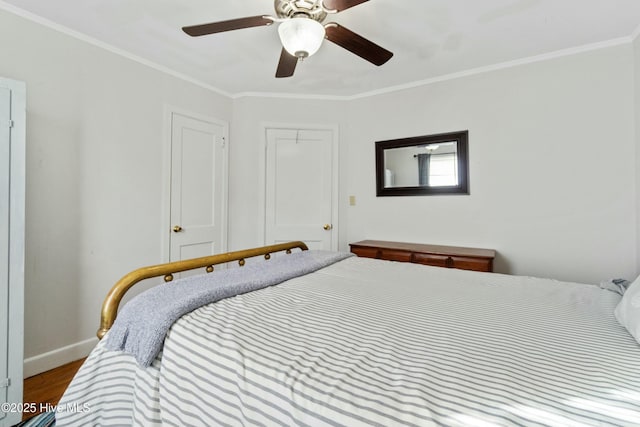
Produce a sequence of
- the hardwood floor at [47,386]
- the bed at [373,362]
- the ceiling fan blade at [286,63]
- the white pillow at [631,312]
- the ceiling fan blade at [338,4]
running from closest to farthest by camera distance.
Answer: the bed at [373,362] → the white pillow at [631,312] → the ceiling fan blade at [338,4] → the hardwood floor at [47,386] → the ceiling fan blade at [286,63]

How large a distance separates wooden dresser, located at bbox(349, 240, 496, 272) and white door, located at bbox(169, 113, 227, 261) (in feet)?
5.04

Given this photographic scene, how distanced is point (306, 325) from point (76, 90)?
2.50 metres

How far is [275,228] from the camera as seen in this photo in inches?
132

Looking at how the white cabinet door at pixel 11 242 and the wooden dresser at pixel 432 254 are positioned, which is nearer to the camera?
the white cabinet door at pixel 11 242

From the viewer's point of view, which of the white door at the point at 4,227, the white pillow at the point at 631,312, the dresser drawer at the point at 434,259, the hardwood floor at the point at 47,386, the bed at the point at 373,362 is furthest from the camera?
the dresser drawer at the point at 434,259

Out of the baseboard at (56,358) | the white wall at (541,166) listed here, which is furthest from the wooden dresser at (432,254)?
the baseboard at (56,358)

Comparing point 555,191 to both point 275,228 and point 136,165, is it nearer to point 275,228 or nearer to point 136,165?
point 275,228

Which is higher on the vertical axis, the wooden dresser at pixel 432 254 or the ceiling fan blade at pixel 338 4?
the ceiling fan blade at pixel 338 4

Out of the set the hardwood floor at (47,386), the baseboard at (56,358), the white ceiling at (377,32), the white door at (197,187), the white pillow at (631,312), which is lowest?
the hardwood floor at (47,386)

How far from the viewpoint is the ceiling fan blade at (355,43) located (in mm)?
1613

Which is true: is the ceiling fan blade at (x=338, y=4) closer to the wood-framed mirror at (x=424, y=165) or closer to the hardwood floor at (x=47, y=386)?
the wood-framed mirror at (x=424, y=165)

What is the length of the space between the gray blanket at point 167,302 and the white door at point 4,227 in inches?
34.3

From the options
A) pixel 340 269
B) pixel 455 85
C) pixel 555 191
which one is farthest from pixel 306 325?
pixel 455 85

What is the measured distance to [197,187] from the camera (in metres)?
3.06
